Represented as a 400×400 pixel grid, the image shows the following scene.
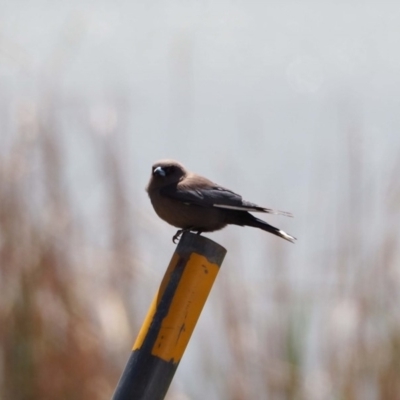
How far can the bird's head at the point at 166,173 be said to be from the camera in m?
3.65

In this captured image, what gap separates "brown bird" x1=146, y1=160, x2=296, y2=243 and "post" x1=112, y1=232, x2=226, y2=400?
34.0 inches

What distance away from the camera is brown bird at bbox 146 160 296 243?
326 cm

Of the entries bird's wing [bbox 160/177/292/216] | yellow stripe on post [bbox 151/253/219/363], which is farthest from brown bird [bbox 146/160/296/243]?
yellow stripe on post [bbox 151/253/219/363]

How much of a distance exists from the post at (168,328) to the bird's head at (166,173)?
1326 mm

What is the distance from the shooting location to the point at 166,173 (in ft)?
12.2

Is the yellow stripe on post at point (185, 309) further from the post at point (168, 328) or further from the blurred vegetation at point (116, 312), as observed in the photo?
the blurred vegetation at point (116, 312)

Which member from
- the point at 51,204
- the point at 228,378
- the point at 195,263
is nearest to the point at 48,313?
the point at 51,204

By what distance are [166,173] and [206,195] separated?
442mm

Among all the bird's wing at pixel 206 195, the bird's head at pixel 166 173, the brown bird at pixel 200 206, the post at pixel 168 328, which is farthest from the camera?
the bird's head at pixel 166 173

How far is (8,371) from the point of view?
166 inches

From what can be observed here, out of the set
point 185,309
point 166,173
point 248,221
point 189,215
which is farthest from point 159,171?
point 185,309

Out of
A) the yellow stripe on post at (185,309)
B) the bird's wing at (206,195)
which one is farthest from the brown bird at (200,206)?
the yellow stripe on post at (185,309)

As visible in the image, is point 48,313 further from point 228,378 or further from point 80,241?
point 228,378

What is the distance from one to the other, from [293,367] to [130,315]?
782 millimetres
